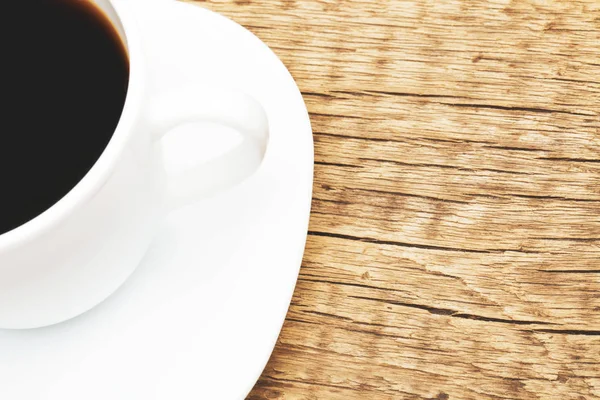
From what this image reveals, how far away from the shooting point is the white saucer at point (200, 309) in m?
0.48

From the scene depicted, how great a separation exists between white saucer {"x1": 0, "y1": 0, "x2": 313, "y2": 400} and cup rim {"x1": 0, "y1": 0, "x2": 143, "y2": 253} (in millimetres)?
148

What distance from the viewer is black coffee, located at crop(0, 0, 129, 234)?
44 centimetres

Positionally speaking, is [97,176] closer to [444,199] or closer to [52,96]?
[52,96]

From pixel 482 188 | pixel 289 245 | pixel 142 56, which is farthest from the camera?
pixel 482 188

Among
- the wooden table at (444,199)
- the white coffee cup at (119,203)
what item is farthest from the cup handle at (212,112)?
the wooden table at (444,199)

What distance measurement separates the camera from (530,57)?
0.68 meters

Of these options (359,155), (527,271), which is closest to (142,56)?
(359,155)

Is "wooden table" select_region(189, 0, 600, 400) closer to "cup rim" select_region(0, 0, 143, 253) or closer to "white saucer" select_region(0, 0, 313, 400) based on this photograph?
"white saucer" select_region(0, 0, 313, 400)

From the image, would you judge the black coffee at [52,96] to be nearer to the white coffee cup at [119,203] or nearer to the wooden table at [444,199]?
the white coffee cup at [119,203]

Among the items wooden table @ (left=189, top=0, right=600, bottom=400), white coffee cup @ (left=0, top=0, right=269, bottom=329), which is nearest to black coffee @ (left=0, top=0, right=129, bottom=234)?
white coffee cup @ (left=0, top=0, right=269, bottom=329)

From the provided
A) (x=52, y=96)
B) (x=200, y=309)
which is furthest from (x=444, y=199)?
(x=52, y=96)

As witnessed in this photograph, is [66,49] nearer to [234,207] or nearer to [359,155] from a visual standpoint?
[234,207]

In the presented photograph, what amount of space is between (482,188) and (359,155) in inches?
5.1

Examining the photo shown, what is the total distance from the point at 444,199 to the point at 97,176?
14.2 inches
